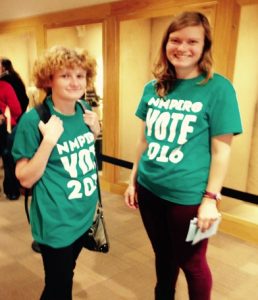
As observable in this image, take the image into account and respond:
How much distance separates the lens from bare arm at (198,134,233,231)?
1283 mm

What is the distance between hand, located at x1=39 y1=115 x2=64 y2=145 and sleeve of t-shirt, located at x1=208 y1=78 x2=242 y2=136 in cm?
57

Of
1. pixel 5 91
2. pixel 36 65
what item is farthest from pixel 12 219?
pixel 36 65

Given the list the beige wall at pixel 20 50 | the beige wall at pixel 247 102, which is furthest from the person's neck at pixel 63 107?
the beige wall at pixel 20 50

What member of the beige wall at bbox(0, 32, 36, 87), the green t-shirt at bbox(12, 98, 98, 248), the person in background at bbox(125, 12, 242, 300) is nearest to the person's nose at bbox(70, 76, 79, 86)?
the green t-shirt at bbox(12, 98, 98, 248)

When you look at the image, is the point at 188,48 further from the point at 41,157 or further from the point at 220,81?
the point at 41,157

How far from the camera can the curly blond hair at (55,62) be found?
4.14ft

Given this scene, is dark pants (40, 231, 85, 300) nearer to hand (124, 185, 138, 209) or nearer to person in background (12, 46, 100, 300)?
person in background (12, 46, 100, 300)

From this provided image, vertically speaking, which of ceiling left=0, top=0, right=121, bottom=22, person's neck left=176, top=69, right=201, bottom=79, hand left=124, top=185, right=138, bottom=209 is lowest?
hand left=124, top=185, right=138, bottom=209

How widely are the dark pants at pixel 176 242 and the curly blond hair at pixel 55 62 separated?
603 mm

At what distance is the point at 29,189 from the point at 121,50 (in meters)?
2.66

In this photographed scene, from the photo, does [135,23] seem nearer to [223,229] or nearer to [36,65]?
[223,229]

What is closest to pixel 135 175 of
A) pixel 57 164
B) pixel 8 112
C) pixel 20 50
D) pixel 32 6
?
pixel 57 164

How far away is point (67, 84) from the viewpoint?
1285mm

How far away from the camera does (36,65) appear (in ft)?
4.28
